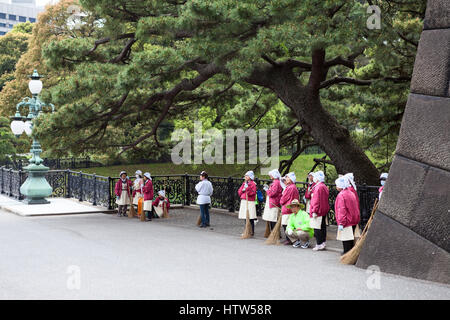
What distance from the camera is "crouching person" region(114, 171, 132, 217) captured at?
19188 millimetres

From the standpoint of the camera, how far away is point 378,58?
13898 mm

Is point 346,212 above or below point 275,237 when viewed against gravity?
above

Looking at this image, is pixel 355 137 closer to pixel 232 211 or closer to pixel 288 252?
pixel 232 211

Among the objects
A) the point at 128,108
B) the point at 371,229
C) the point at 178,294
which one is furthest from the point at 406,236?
the point at 128,108

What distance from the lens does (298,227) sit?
12.3m

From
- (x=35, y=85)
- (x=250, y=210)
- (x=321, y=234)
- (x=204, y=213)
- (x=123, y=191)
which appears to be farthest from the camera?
Answer: (x=35, y=85)

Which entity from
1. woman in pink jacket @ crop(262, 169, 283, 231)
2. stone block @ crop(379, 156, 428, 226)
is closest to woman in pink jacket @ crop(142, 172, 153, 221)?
woman in pink jacket @ crop(262, 169, 283, 231)

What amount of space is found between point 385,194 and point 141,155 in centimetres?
1355

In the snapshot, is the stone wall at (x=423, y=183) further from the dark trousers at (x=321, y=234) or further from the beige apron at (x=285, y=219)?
the beige apron at (x=285, y=219)

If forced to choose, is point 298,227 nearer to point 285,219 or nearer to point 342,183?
point 285,219

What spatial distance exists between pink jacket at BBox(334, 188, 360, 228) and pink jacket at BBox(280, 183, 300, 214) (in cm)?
172

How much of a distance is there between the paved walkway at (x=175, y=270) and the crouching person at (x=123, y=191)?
412 centimetres

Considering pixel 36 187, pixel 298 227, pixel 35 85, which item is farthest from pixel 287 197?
pixel 36 187

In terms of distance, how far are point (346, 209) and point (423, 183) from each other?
2069mm
